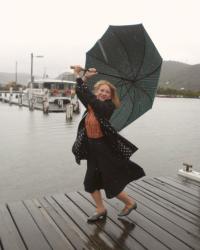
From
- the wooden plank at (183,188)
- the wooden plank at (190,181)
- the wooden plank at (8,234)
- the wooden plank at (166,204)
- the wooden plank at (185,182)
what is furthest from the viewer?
the wooden plank at (190,181)

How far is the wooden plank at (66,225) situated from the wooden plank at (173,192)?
1.97 metres

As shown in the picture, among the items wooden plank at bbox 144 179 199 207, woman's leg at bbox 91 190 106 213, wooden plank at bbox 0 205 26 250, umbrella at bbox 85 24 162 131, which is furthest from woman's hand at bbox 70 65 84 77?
wooden plank at bbox 144 179 199 207

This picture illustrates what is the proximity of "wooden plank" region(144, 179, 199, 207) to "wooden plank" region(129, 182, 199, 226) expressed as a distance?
0.31 meters

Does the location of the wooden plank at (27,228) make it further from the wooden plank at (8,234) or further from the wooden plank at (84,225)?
the wooden plank at (84,225)

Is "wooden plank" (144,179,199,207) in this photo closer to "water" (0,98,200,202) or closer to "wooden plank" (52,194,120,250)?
"wooden plank" (52,194,120,250)

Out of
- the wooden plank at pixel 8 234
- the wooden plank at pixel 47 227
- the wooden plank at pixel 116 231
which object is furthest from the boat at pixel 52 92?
the wooden plank at pixel 8 234

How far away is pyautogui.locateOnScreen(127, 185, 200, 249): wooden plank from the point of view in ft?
13.0

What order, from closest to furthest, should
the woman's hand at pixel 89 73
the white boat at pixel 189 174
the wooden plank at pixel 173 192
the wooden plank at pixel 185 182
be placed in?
the woman's hand at pixel 89 73 → the wooden plank at pixel 173 192 → the wooden plank at pixel 185 182 → the white boat at pixel 189 174

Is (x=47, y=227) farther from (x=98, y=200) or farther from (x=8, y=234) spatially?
(x=98, y=200)

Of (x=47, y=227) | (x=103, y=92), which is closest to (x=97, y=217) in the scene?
(x=47, y=227)

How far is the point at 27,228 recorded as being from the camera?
420cm

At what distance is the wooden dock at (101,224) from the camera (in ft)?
12.6

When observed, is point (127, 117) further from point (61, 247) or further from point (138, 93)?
point (61, 247)

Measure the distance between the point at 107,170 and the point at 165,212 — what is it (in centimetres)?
128
